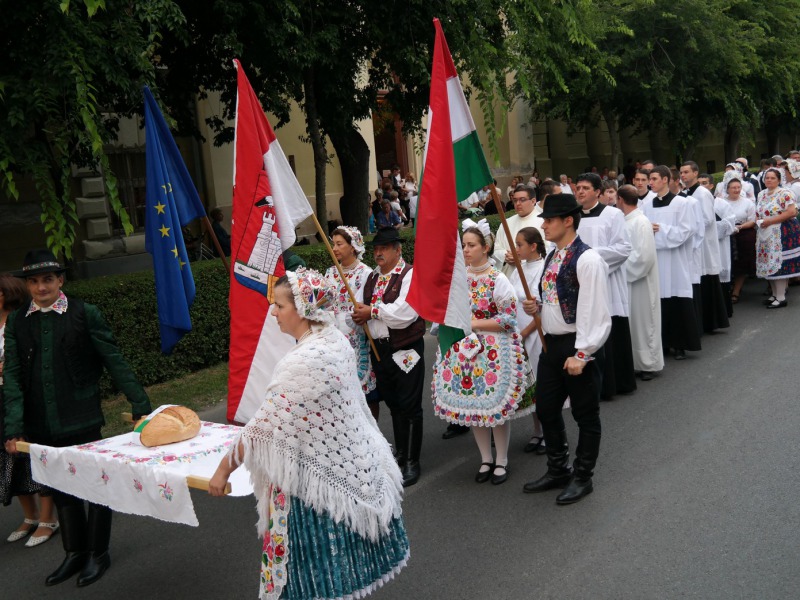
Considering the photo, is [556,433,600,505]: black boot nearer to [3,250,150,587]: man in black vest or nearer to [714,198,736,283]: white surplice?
[3,250,150,587]: man in black vest

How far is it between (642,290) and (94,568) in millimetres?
5898

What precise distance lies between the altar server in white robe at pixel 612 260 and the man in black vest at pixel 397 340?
7.34 ft

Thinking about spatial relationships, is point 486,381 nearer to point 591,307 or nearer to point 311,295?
point 591,307

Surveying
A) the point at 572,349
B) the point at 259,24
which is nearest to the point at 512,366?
the point at 572,349

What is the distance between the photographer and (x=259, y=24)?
1050 centimetres

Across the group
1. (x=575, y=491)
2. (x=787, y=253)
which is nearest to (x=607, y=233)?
(x=575, y=491)

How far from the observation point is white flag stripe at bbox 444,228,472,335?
16.9 feet

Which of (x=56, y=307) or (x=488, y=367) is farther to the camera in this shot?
(x=488, y=367)

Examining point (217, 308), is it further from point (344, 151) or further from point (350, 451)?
point (350, 451)

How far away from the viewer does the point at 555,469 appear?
5.71m

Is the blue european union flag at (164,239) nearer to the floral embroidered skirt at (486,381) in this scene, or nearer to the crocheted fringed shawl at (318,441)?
the floral embroidered skirt at (486,381)

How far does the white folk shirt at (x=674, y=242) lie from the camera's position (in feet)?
29.6

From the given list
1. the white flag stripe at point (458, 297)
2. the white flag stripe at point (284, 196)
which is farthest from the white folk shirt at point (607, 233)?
the white flag stripe at point (284, 196)

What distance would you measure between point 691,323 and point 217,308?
5.54m
